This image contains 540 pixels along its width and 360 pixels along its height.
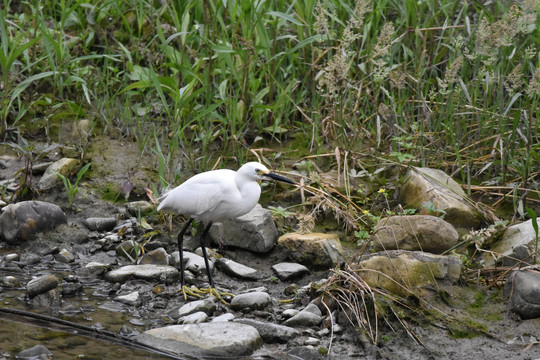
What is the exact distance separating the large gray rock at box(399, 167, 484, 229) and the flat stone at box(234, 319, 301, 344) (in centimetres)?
158

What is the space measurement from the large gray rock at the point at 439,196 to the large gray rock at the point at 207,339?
Result: 5.93ft

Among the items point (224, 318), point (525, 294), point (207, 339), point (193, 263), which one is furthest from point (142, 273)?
point (525, 294)

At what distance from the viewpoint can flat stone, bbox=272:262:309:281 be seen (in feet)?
15.0

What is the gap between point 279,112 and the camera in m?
5.95

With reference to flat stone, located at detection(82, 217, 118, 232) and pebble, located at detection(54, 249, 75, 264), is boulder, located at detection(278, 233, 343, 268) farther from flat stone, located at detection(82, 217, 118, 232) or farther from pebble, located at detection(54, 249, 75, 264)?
pebble, located at detection(54, 249, 75, 264)

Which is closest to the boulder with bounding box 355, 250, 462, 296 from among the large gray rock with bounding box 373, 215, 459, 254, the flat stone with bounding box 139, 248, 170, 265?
the large gray rock with bounding box 373, 215, 459, 254

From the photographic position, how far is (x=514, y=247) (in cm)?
434

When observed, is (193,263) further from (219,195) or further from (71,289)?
(71,289)

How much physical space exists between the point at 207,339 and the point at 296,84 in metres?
3.10

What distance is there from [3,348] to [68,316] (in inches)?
19.3

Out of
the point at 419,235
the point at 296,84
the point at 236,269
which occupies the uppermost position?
the point at 296,84

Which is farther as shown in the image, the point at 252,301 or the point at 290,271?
the point at 290,271

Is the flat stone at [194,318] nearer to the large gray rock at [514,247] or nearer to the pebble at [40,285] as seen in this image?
the pebble at [40,285]

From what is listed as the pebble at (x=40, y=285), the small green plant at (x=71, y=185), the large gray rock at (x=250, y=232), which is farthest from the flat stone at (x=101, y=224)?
the pebble at (x=40, y=285)
